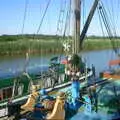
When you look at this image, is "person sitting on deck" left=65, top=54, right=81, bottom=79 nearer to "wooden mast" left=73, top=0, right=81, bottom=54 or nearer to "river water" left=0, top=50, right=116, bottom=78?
"wooden mast" left=73, top=0, right=81, bottom=54

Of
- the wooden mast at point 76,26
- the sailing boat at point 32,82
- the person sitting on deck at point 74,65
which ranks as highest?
the wooden mast at point 76,26

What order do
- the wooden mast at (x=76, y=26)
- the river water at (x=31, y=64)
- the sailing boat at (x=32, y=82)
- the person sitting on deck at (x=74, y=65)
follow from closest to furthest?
the person sitting on deck at (x=74, y=65) < the wooden mast at (x=76, y=26) < the sailing boat at (x=32, y=82) < the river water at (x=31, y=64)

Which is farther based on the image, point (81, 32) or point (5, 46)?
point (5, 46)

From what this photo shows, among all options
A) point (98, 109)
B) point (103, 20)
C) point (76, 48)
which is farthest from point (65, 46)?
point (98, 109)

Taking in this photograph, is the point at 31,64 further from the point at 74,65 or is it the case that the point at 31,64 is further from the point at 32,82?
the point at 74,65

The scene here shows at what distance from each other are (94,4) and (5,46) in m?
48.6

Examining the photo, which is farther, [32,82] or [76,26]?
[32,82]

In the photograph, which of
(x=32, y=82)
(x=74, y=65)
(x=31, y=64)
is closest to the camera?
(x=74, y=65)

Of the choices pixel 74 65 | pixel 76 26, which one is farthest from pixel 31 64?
pixel 74 65

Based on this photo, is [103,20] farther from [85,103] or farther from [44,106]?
[44,106]

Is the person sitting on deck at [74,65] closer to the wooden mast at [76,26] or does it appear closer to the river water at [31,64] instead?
the wooden mast at [76,26]

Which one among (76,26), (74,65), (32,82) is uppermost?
(76,26)

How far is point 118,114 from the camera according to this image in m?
12.9

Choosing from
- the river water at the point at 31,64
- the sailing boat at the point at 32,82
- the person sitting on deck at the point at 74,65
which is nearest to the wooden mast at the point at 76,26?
the sailing boat at the point at 32,82
